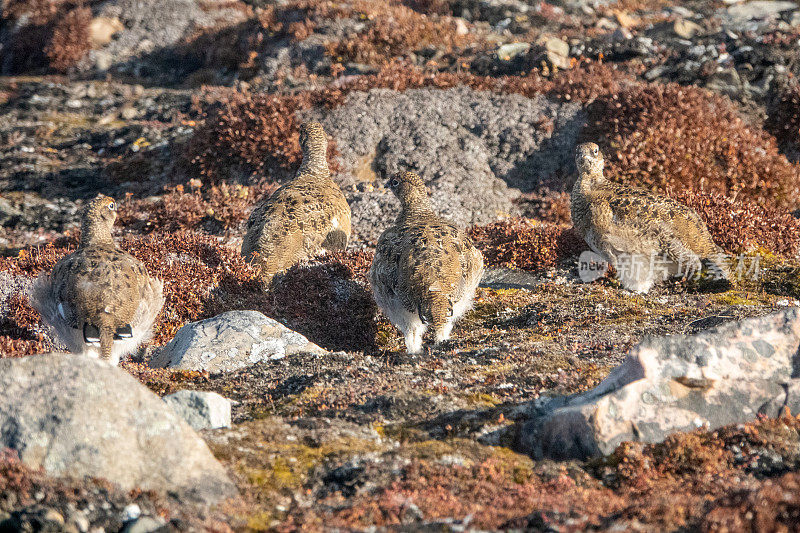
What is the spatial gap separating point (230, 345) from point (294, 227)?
9.13ft

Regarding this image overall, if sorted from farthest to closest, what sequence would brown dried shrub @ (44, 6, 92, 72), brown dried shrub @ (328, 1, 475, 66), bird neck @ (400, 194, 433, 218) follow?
1. brown dried shrub @ (44, 6, 92, 72)
2. brown dried shrub @ (328, 1, 475, 66)
3. bird neck @ (400, 194, 433, 218)

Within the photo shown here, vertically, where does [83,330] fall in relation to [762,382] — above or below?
below

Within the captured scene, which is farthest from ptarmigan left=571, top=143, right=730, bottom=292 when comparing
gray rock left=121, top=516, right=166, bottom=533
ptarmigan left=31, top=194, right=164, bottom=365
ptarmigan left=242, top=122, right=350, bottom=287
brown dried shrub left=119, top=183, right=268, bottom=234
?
gray rock left=121, top=516, right=166, bottom=533

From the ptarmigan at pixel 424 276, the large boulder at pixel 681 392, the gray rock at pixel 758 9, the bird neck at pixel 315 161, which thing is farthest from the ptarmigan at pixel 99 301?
the gray rock at pixel 758 9

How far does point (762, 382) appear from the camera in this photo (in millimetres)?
6320

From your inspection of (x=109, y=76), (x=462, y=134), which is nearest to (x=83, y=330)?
(x=462, y=134)

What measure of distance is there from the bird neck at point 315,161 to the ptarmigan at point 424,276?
3438mm

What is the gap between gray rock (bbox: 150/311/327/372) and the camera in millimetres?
8734

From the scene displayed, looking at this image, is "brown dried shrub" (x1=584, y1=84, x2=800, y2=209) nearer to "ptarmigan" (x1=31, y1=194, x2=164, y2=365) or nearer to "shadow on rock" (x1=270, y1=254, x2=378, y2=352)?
"shadow on rock" (x1=270, y1=254, x2=378, y2=352)

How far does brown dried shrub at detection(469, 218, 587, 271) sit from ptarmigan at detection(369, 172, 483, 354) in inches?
110

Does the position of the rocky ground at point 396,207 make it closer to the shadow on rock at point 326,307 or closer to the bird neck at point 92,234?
the shadow on rock at point 326,307

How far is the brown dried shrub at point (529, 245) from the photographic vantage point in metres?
12.8

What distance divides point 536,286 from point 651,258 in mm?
1737

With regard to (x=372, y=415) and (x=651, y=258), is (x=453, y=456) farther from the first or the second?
(x=651, y=258)
